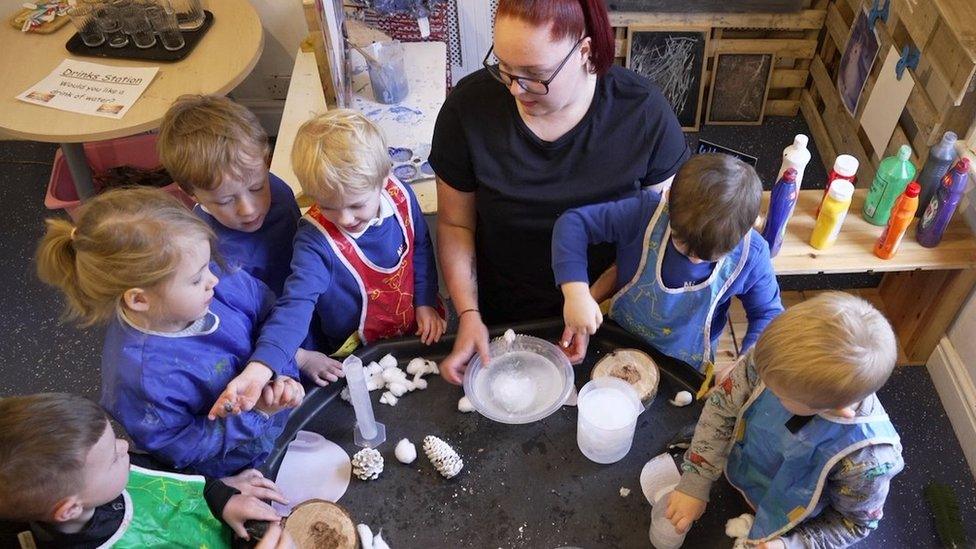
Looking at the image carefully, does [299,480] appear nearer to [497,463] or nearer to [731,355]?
[497,463]

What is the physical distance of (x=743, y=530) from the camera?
115cm

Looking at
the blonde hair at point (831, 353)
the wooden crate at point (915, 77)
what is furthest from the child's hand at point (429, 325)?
the wooden crate at point (915, 77)

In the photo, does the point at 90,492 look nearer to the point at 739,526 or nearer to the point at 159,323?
the point at 159,323

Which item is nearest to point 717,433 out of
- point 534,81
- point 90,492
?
point 534,81

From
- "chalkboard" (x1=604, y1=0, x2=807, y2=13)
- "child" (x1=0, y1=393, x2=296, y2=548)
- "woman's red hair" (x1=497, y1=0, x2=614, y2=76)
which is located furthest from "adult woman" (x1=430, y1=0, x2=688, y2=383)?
"chalkboard" (x1=604, y1=0, x2=807, y2=13)

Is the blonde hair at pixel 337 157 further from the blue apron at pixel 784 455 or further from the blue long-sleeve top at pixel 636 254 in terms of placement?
the blue apron at pixel 784 455

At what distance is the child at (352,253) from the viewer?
138 cm

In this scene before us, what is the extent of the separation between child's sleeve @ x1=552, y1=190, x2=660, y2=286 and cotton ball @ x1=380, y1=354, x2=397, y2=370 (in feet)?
1.17

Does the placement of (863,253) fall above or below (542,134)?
below

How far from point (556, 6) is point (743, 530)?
3.08 feet

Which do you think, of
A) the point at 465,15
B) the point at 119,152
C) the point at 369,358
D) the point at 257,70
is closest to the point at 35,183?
the point at 119,152

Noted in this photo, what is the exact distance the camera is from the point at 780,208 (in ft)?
6.46

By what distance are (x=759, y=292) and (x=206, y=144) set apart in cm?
112

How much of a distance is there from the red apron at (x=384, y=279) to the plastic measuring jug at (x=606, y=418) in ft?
1.51
